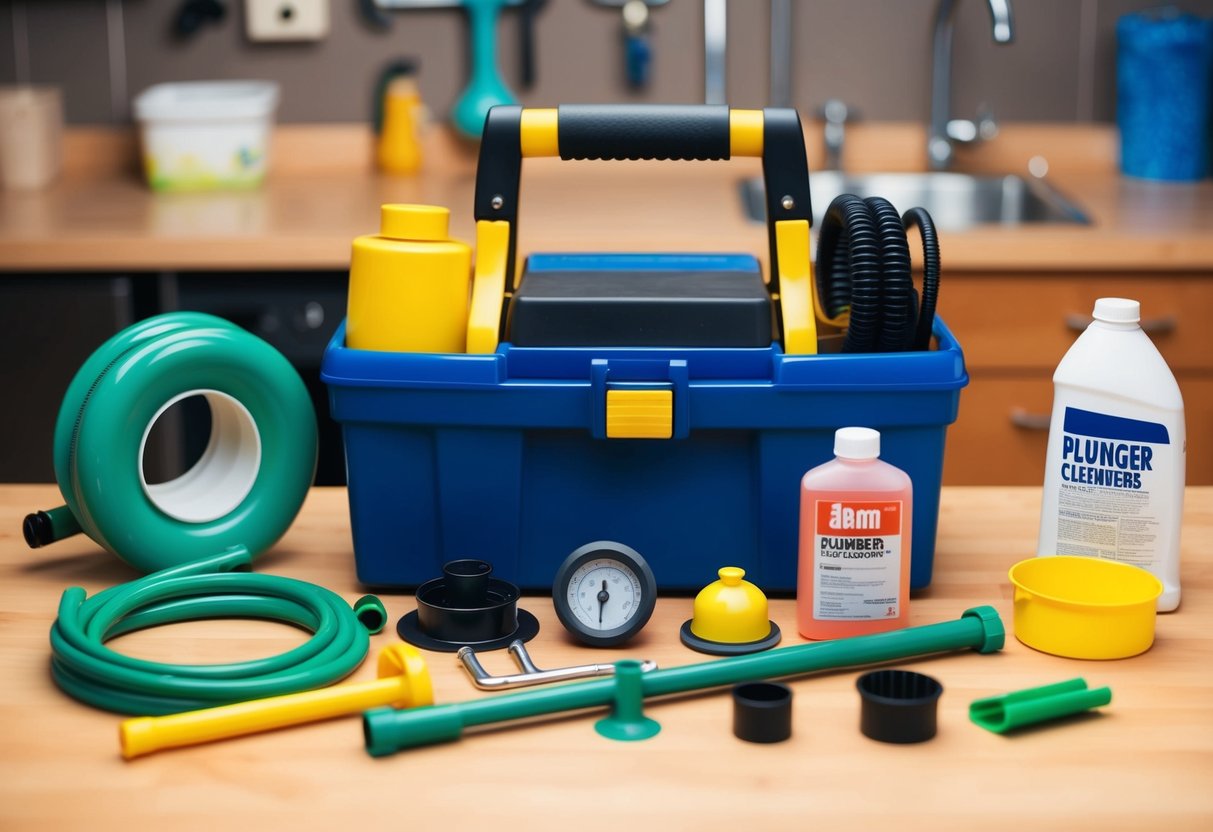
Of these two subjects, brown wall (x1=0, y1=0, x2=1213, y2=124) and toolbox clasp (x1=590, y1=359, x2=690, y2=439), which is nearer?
toolbox clasp (x1=590, y1=359, x2=690, y2=439)

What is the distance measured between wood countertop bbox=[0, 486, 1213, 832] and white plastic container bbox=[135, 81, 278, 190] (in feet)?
5.22

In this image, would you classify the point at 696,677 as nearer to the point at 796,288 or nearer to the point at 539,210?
the point at 796,288

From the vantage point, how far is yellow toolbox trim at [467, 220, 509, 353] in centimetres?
101

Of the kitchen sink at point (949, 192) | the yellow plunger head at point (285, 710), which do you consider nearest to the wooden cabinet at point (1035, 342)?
the kitchen sink at point (949, 192)

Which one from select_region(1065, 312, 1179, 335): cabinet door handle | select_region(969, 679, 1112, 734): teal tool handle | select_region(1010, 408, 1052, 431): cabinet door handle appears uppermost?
select_region(1065, 312, 1179, 335): cabinet door handle

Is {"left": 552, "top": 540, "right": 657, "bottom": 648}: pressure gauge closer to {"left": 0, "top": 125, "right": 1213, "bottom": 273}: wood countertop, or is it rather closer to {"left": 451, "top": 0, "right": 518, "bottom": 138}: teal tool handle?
{"left": 0, "top": 125, "right": 1213, "bottom": 273}: wood countertop

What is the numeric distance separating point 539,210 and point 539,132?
117 centimetres

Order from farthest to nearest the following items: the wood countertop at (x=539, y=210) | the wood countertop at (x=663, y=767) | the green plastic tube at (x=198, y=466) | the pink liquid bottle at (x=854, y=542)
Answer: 1. the wood countertop at (x=539, y=210)
2. the green plastic tube at (x=198, y=466)
3. the pink liquid bottle at (x=854, y=542)
4. the wood countertop at (x=663, y=767)

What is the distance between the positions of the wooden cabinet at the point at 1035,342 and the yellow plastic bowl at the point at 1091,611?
106 cm

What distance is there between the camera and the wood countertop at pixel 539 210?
1961mm

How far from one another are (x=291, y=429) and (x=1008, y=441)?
1301 mm

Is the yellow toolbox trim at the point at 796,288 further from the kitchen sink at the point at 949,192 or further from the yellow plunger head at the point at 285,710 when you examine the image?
the kitchen sink at the point at 949,192

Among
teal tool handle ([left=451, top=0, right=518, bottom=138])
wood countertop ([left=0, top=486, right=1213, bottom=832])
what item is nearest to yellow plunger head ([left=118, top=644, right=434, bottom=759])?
wood countertop ([left=0, top=486, right=1213, bottom=832])

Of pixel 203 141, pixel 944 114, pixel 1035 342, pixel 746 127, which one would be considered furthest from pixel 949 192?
pixel 746 127
